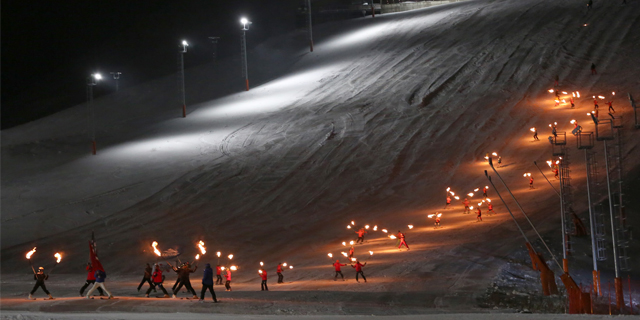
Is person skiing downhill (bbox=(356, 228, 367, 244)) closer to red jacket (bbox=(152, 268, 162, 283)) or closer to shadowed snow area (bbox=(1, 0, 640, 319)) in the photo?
shadowed snow area (bbox=(1, 0, 640, 319))

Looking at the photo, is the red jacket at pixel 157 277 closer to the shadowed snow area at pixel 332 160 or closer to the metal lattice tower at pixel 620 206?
the shadowed snow area at pixel 332 160

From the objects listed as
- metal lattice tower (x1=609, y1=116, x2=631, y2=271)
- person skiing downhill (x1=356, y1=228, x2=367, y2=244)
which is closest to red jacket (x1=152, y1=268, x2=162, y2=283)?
person skiing downhill (x1=356, y1=228, x2=367, y2=244)

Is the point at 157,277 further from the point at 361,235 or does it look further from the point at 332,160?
the point at 332,160

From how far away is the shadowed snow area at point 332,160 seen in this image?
1316 cm

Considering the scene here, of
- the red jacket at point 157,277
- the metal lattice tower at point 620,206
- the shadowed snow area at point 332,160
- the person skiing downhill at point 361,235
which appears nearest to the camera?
the red jacket at point 157,277

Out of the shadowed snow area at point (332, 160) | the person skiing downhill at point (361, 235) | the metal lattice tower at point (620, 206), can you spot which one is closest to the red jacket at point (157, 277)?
the shadowed snow area at point (332, 160)

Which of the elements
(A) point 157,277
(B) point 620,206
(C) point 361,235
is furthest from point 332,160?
→ (B) point 620,206

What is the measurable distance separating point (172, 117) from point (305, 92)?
6649 millimetres

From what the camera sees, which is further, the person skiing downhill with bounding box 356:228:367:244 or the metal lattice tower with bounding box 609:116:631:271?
the person skiing downhill with bounding box 356:228:367:244

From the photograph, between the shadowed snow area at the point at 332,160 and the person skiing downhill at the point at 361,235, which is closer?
the shadowed snow area at the point at 332,160

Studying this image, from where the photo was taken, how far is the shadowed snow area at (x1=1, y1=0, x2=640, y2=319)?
43.2ft

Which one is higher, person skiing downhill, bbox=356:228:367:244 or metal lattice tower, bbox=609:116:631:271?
metal lattice tower, bbox=609:116:631:271

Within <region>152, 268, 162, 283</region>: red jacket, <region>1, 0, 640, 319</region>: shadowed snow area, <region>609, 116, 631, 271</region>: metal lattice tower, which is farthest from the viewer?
<region>1, 0, 640, 319</region>: shadowed snow area

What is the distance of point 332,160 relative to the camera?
2306cm
